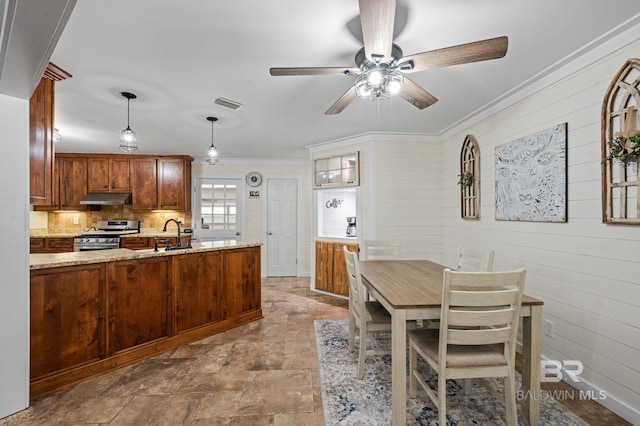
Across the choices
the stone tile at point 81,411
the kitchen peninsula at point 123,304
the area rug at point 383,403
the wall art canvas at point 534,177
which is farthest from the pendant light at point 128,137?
the wall art canvas at point 534,177

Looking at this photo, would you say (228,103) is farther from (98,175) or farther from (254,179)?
(98,175)

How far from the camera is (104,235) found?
5125 mm

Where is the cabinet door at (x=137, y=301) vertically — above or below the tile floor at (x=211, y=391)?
above

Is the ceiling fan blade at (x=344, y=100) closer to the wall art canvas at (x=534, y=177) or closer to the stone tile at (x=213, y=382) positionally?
the wall art canvas at (x=534, y=177)

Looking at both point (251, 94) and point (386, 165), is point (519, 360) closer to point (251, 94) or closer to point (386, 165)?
point (386, 165)

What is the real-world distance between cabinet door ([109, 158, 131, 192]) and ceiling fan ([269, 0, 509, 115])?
4.85 m

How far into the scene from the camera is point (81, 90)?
2.78m

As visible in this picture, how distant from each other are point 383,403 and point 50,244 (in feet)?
18.8

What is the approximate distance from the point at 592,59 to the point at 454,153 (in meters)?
1.98

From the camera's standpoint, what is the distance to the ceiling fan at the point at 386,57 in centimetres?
143

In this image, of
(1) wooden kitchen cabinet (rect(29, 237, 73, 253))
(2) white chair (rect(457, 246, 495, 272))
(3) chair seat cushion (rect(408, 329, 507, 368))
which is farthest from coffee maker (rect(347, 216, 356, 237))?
(1) wooden kitchen cabinet (rect(29, 237, 73, 253))

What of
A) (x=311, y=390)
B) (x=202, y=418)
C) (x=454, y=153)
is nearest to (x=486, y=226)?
(x=454, y=153)

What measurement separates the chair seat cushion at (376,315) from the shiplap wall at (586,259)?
1.34 meters

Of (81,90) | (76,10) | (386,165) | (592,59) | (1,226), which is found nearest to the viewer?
(76,10)
